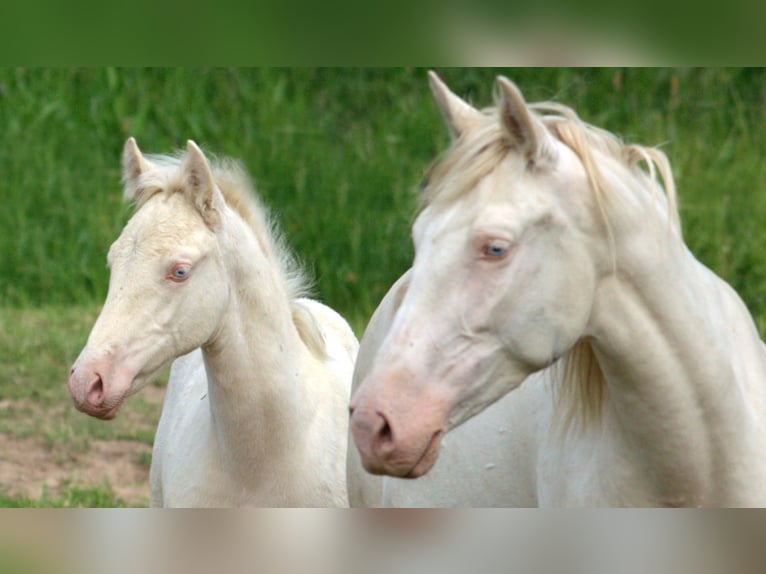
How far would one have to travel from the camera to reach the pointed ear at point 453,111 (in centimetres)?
262

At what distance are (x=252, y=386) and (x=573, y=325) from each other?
197 centimetres

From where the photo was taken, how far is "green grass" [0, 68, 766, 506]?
790cm

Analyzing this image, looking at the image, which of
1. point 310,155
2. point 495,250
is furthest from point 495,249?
point 310,155

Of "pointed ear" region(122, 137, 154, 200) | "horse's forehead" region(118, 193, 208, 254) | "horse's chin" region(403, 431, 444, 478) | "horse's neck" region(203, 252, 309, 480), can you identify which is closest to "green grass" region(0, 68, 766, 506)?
"pointed ear" region(122, 137, 154, 200)

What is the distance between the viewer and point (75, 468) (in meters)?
A: 6.15

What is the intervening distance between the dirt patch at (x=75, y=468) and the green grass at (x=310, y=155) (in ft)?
2.50

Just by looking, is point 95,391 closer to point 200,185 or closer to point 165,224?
point 165,224

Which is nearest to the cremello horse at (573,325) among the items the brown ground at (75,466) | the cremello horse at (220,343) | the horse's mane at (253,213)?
the cremello horse at (220,343)

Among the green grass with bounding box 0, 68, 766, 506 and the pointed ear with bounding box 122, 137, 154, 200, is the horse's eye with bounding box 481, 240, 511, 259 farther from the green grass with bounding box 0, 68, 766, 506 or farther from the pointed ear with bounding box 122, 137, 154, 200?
the green grass with bounding box 0, 68, 766, 506

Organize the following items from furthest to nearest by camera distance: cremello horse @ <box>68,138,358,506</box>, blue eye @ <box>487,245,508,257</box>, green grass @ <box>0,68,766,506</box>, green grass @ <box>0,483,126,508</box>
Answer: green grass @ <box>0,68,766,506</box>, green grass @ <box>0,483,126,508</box>, cremello horse @ <box>68,138,358,506</box>, blue eye @ <box>487,245,508,257</box>

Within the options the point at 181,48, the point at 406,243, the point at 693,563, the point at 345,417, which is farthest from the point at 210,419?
the point at 406,243

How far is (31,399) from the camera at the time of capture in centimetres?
696

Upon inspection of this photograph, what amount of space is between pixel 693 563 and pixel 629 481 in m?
1.06

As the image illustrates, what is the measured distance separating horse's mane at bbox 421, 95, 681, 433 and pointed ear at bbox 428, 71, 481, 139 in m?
0.03
